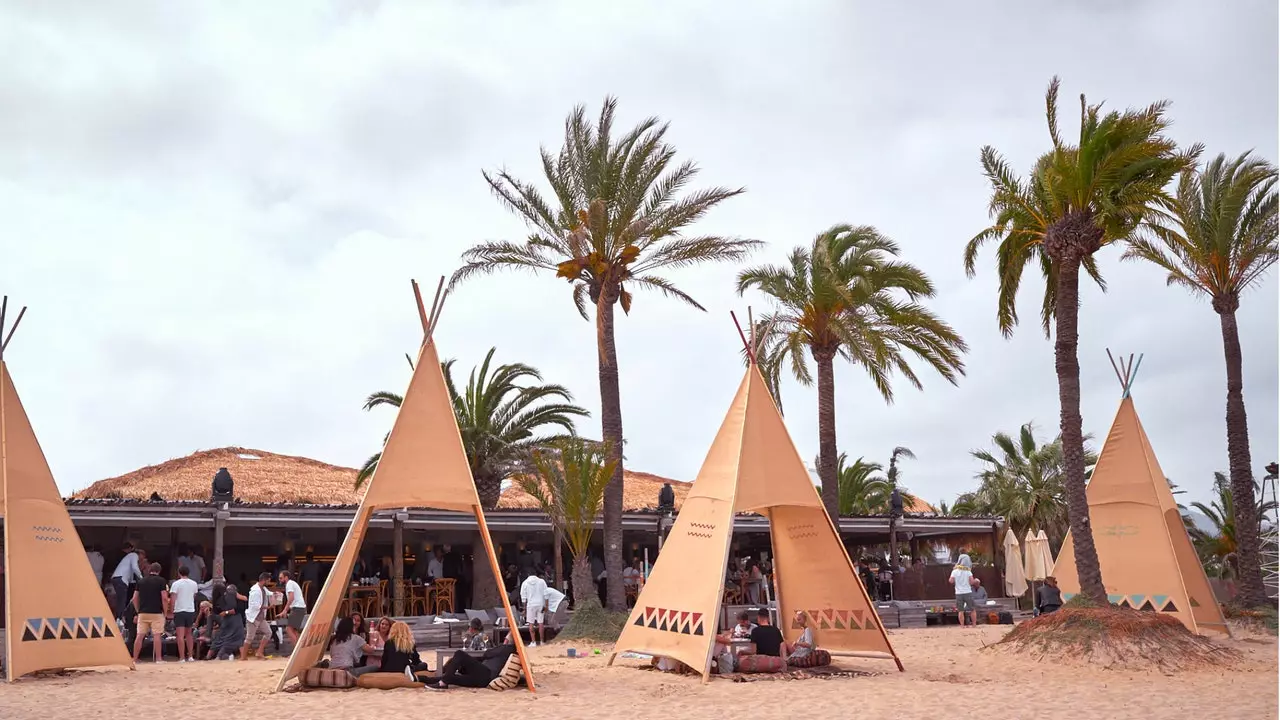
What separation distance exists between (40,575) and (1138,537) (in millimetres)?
17040

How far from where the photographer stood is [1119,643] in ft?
48.8

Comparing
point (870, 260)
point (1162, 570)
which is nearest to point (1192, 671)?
point (1162, 570)

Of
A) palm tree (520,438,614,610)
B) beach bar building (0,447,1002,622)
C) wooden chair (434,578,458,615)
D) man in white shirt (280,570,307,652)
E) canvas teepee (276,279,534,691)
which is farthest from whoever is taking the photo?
wooden chair (434,578,458,615)

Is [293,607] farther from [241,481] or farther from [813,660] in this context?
[241,481]

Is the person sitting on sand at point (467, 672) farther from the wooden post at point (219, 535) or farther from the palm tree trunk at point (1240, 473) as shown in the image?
the palm tree trunk at point (1240, 473)

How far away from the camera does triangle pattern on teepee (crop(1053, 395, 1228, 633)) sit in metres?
18.0

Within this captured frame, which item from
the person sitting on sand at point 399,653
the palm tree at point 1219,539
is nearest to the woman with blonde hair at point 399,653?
the person sitting on sand at point 399,653

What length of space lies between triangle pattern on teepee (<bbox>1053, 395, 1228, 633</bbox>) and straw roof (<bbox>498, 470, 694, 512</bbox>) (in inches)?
408

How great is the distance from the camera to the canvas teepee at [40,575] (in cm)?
1244

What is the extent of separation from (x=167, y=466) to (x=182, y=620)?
13435 mm

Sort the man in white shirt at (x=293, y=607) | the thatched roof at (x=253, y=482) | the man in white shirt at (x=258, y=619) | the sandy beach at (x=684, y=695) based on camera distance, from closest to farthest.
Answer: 1. the sandy beach at (x=684, y=695)
2. the man in white shirt at (x=258, y=619)
3. the man in white shirt at (x=293, y=607)
4. the thatched roof at (x=253, y=482)

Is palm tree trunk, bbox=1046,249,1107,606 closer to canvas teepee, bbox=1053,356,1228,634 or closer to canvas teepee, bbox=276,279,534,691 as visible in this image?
canvas teepee, bbox=1053,356,1228,634

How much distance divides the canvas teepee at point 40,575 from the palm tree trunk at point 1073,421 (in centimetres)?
1398

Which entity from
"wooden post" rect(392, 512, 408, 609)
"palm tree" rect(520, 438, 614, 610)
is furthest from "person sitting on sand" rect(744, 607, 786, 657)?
"wooden post" rect(392, 512, 408, 609)
